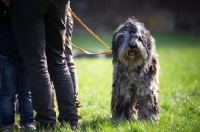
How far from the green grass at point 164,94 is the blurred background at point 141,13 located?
530cm

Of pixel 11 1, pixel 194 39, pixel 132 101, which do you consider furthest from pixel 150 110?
pixel 194 39

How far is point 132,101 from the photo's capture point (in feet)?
14.6

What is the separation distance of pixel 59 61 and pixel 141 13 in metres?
16.5

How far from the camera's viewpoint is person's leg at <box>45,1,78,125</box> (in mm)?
3393

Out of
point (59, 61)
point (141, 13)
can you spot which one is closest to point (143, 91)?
point (59, 61)

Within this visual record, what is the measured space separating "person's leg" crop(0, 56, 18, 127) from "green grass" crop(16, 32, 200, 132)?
0.79 meters

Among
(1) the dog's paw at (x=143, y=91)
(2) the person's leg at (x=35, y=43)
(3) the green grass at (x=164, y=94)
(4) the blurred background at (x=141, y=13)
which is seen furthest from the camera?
(4) the blurred background at (x=141, y=13)

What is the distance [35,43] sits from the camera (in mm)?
3312

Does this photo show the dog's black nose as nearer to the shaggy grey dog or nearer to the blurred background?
the shaggy grey dog

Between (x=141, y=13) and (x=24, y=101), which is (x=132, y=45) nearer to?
(x=24, y=101)

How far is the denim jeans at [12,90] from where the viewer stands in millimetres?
3904

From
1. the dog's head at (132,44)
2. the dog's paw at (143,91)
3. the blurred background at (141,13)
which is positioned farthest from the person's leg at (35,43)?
the blurred background at (141,13)

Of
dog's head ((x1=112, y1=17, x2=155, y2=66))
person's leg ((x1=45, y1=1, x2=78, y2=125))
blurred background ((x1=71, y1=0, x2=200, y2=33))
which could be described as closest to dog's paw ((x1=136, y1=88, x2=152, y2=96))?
dog's head ((x1=112, y1=17, x2=155, y2=66))

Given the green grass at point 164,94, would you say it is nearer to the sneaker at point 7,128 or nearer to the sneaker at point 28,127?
the sneaker at point 28,127
